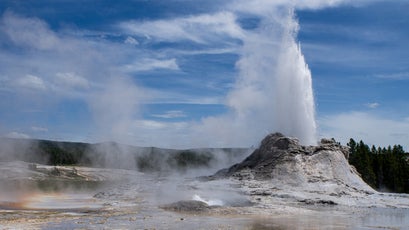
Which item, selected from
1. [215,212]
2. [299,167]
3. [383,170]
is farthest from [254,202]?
[383,170]

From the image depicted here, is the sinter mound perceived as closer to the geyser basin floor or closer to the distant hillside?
the geyser basin floor

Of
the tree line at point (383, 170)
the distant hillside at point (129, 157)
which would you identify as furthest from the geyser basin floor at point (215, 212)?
the distant hillside at point (129, 157)

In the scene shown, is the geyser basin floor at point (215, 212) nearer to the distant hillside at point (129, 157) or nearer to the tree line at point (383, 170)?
the tree line at point (383, 170)

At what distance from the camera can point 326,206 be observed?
2739 centimetres

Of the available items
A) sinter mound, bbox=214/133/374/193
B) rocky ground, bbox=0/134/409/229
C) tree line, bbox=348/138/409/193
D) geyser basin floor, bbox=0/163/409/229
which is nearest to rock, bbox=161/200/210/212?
rocky ground, bbox=0/134/409/229

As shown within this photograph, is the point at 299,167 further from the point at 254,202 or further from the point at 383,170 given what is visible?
the point at 383,170

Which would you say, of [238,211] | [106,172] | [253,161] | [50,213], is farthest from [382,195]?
[106,172]

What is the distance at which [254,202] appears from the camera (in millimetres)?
26828

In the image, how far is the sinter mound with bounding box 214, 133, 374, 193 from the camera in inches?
1275

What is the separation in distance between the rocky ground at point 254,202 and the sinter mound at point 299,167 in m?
0.07

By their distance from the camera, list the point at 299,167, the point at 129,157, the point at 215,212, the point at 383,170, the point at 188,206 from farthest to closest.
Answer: the point at 129,157 < the point at 383,170 < the point at 299,167 < the point at 188,206 < the point at 215,212

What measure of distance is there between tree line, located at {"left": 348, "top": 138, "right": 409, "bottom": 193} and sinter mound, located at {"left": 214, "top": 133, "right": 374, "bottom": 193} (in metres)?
20.2

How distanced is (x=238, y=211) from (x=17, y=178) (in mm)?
46571

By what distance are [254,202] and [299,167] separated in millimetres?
8059
